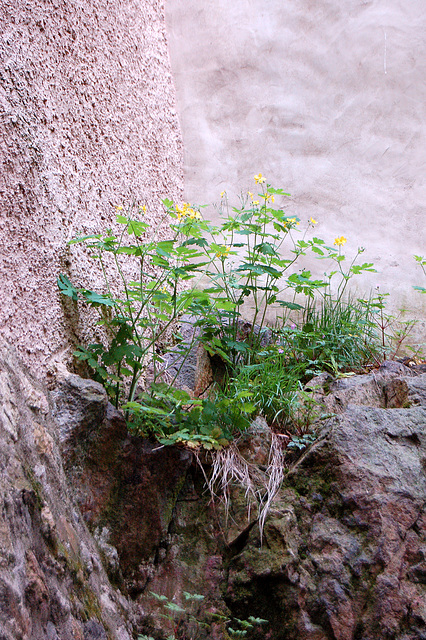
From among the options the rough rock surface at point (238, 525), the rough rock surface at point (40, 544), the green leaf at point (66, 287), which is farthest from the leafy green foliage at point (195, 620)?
the green leaf at point (66, 287)

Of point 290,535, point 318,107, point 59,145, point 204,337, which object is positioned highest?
point 318,107

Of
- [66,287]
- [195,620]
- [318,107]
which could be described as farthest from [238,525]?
[318,107]

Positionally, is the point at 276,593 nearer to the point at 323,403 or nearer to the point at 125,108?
the point at 323,403

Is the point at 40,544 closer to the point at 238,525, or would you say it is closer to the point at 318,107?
the point at 238,525

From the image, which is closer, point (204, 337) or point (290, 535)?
point (290, 535)

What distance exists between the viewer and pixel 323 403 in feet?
10.1

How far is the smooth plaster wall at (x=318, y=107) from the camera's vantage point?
4.75m

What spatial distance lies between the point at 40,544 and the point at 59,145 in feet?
6.01

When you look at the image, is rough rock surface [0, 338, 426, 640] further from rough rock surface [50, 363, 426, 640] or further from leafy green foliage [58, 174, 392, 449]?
leafy green foliage [58, 174, 392, 449]

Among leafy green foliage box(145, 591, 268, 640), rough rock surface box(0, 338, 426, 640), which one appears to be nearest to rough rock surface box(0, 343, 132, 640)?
rough rock surface box(0, 338, 426, 640)

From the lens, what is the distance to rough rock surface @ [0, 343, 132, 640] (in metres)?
1.33

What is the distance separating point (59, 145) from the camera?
8.41 ft

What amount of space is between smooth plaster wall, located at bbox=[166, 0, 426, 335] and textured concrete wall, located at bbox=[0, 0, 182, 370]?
1.17 m

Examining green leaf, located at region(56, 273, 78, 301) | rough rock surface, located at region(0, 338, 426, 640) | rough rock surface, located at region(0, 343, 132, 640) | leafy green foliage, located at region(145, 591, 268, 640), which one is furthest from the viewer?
green leaf, located at region(56, 273, 78, 301)
